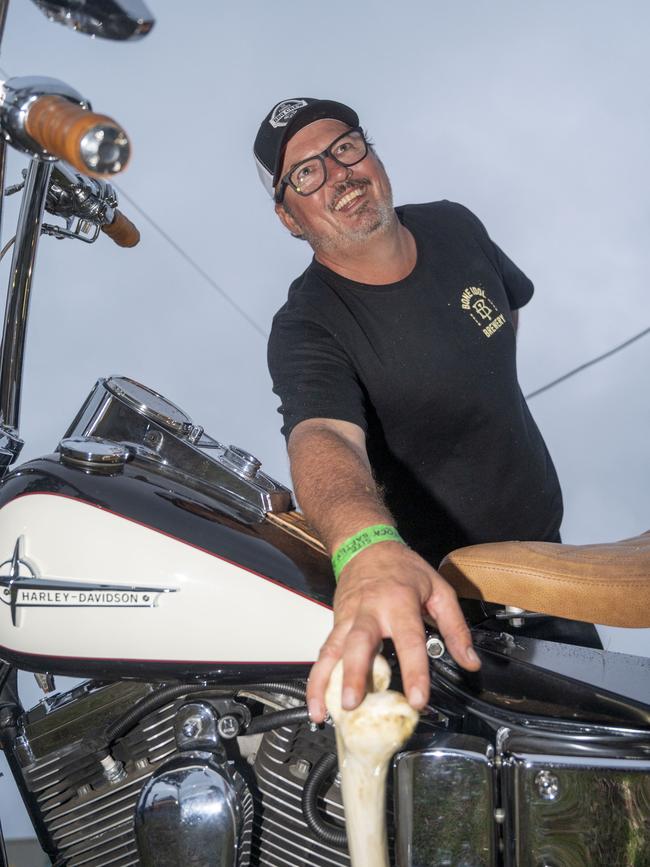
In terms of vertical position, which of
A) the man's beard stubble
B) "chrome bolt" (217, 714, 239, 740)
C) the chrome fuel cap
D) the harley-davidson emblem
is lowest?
"chrome bolt" (217, 714, 239, 740)

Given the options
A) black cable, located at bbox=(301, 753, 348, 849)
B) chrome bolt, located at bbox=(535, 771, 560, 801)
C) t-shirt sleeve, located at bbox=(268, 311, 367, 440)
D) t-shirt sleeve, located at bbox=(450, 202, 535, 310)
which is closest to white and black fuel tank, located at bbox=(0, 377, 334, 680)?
black cable, located at bbox=(301, 753, 348, 849)

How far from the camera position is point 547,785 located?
0.80 meters

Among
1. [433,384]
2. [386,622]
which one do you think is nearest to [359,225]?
[433,384]

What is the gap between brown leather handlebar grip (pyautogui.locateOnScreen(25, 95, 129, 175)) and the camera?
63 cm

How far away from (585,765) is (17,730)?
61 centimetres

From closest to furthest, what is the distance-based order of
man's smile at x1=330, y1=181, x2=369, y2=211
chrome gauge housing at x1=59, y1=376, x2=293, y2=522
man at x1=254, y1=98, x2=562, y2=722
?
chrome gauge housing at x1=59, y1=376, x2=293, y2=522
man at x1=254, y1=98, x2=562, y2=722
man's smile at x1=330, y1=181, x2=369, y2=211

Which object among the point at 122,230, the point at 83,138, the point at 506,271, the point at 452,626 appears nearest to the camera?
the point at 83,138

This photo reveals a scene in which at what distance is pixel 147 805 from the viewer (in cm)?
86

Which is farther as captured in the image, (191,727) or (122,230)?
(122,230)

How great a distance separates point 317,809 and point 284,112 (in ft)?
3.63

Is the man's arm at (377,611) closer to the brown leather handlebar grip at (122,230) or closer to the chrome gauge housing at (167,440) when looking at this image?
the chrome gauge housing at (167,440)

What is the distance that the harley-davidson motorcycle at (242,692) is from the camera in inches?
31.8

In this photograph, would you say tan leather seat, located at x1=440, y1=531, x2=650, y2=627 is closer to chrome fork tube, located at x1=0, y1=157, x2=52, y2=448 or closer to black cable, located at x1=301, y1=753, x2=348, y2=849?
black cable, located at x1=301, y1=753, x2=348, y2=849

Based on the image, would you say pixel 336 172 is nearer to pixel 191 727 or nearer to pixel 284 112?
pixel 284 112
